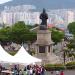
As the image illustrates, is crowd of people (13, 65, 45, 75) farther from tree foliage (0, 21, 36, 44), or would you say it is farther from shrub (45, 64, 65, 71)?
tree foliage (0, 21, 36, 44)

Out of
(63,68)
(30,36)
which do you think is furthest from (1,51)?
(30,36)

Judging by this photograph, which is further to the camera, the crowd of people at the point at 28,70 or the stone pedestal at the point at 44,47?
the stone pedestal at the point at 44,47

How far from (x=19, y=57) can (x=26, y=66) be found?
1.10 metres

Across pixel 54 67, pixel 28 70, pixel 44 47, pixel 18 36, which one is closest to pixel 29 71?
pixel 28 70

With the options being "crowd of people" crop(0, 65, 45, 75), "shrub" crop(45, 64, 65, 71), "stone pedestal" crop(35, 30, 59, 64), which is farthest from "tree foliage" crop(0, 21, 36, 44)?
"crowd of people" crop(0, 65, 45, 75)

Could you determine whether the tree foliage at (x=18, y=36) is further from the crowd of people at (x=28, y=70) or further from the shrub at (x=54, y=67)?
the crowd of people at (x=28, y=70)

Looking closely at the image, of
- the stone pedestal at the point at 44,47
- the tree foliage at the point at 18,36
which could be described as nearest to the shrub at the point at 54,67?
the stone pedestal at the point at 44,47

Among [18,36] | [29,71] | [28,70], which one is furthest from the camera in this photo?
[18,36]

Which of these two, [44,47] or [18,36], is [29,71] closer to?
[44,47]

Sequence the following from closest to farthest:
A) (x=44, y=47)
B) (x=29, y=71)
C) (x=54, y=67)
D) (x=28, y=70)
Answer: (x=29, y=71) < (x=28, y=70) < (x=54, y=67) < (x=44, y=47)

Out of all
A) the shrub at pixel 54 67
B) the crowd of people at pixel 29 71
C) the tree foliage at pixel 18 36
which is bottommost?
the shrub at pixel 54 67

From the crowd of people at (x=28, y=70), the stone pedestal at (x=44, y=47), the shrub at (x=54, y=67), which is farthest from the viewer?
the stone pedestal at (x=44, y=47)

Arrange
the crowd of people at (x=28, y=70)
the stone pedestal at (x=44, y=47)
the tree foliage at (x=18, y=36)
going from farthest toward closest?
the tree foliage at (x=18, y=36), the stone pedestal at (x=44, y=47), the crowd of people at (x=28, y=70)

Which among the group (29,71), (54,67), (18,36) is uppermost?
(18,36)
